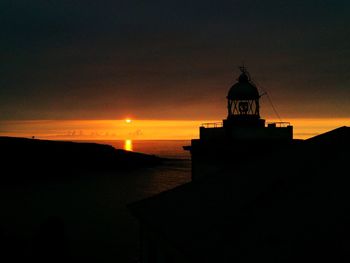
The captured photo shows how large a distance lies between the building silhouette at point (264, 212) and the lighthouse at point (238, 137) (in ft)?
24.9

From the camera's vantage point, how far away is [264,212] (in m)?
8.95

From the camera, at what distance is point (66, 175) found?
122375 mm

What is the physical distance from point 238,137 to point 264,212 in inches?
591

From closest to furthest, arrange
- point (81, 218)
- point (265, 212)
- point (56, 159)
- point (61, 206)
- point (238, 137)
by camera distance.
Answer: point (265, 212) < point (238, 137) < point (81, 218) < point (61, 206) < point (56, 159)

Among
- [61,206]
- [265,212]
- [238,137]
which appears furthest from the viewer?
[61,206]

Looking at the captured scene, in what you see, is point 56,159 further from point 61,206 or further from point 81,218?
point 81,218

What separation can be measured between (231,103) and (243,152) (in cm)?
517

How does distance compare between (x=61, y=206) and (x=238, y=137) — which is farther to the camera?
(x=61, y=206)

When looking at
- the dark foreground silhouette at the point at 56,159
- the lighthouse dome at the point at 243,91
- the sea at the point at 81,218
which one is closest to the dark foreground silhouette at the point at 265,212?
the lighthouse dome at the point at 243,91

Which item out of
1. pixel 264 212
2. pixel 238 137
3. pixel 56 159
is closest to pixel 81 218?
pixel 238 137

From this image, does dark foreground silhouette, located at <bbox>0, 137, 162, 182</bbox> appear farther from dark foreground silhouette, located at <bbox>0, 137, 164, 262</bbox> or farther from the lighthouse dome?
the lighthouse dome

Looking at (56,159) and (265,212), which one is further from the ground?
(265,212)

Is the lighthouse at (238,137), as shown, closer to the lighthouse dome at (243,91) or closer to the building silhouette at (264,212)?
the lighthouse dome at (243,91)

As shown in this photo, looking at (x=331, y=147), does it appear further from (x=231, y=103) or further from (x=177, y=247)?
(x=231, y=103)
